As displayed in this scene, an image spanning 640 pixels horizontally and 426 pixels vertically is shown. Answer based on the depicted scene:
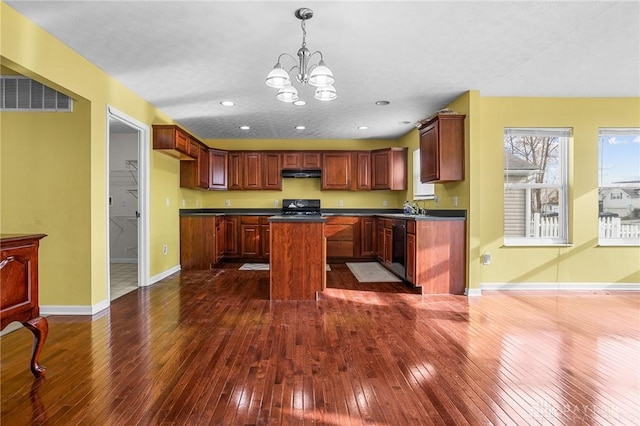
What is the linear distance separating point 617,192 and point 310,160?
4716 mm

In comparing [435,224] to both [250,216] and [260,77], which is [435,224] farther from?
[250,216]

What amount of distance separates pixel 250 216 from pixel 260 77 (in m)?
3.18

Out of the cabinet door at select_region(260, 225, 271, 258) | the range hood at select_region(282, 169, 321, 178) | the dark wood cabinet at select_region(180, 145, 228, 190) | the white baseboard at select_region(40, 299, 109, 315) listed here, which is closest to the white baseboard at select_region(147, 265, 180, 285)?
the white baseboard at select_region(40, 299, 109, 315)

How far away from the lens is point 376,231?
244 inches

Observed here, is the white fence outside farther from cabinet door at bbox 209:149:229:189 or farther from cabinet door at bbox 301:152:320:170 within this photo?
cabinet door at bbox 209:149:229:189

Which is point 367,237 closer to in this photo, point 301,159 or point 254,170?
point 301,159

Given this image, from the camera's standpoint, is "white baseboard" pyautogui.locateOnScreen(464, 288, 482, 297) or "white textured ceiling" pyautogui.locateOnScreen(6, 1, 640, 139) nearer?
"white textured ceiling" pyautogui.locateOnScreen(6, 1, 640, 139)

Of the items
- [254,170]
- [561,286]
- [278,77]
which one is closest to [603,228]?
[561,286]

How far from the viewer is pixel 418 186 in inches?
226

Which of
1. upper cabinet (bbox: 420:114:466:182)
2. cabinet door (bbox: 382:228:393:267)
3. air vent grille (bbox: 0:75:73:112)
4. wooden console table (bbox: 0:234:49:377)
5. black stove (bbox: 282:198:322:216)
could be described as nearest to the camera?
wooden console table (bbox: 0:234:49:377)

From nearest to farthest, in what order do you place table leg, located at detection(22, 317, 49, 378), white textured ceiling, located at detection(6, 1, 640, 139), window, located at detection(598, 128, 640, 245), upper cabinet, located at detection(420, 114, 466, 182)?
table leg, located at detection(22, 317, 49, 378) < white textured ceiling, located at detection(6, 1, 640, 139) < upper cabinet, located at detection(420, 114, 466, 182) < window, located at detection(598, 128, 640, 245)

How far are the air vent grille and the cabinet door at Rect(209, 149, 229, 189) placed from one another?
284 cm

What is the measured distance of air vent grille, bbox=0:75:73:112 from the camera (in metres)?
3.16

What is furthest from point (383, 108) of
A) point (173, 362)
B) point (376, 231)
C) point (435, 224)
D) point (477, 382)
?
point (173, 362)
